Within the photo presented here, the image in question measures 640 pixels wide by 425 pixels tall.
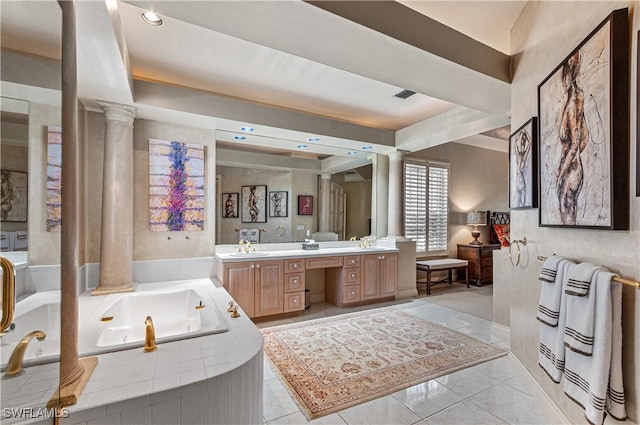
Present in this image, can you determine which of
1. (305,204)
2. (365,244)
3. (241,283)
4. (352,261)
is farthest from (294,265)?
(365,244)

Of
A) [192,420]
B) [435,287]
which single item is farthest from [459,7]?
[435,287]

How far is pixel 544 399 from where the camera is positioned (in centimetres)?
200

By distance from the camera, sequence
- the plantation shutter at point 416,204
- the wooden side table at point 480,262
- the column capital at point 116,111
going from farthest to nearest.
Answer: the wooden side table at point 480,262, the plantation shutter at point 416,204, the column capital at point 116,111

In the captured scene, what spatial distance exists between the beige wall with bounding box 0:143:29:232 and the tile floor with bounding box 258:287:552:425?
1.79 metres

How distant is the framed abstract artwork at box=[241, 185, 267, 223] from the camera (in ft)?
13.5

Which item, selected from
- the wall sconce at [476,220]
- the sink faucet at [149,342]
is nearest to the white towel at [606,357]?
the sink faucet at [149,342]

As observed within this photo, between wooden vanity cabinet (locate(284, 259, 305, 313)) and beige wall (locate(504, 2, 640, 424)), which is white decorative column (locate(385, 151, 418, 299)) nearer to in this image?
wooden vanity cabinet (locate(284, 259, 305, 313))

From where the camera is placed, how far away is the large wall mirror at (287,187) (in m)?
4.03

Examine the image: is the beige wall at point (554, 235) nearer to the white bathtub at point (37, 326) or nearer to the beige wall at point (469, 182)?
the white bathtub at point (37, 326)

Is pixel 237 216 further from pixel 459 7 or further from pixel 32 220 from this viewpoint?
pixel 459 7

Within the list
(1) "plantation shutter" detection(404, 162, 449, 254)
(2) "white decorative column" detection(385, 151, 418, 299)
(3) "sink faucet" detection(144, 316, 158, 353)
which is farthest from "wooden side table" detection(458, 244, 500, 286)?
(3) "sink faucet" detection(144, 316, 158, 353)

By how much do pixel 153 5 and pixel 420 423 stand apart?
3.17 m

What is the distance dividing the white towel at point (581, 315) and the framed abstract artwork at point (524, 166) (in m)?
0.85

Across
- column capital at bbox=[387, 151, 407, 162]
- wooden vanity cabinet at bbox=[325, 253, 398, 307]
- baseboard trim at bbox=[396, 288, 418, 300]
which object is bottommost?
baseboard trim at bbox=[396, 288, 418, 300]
